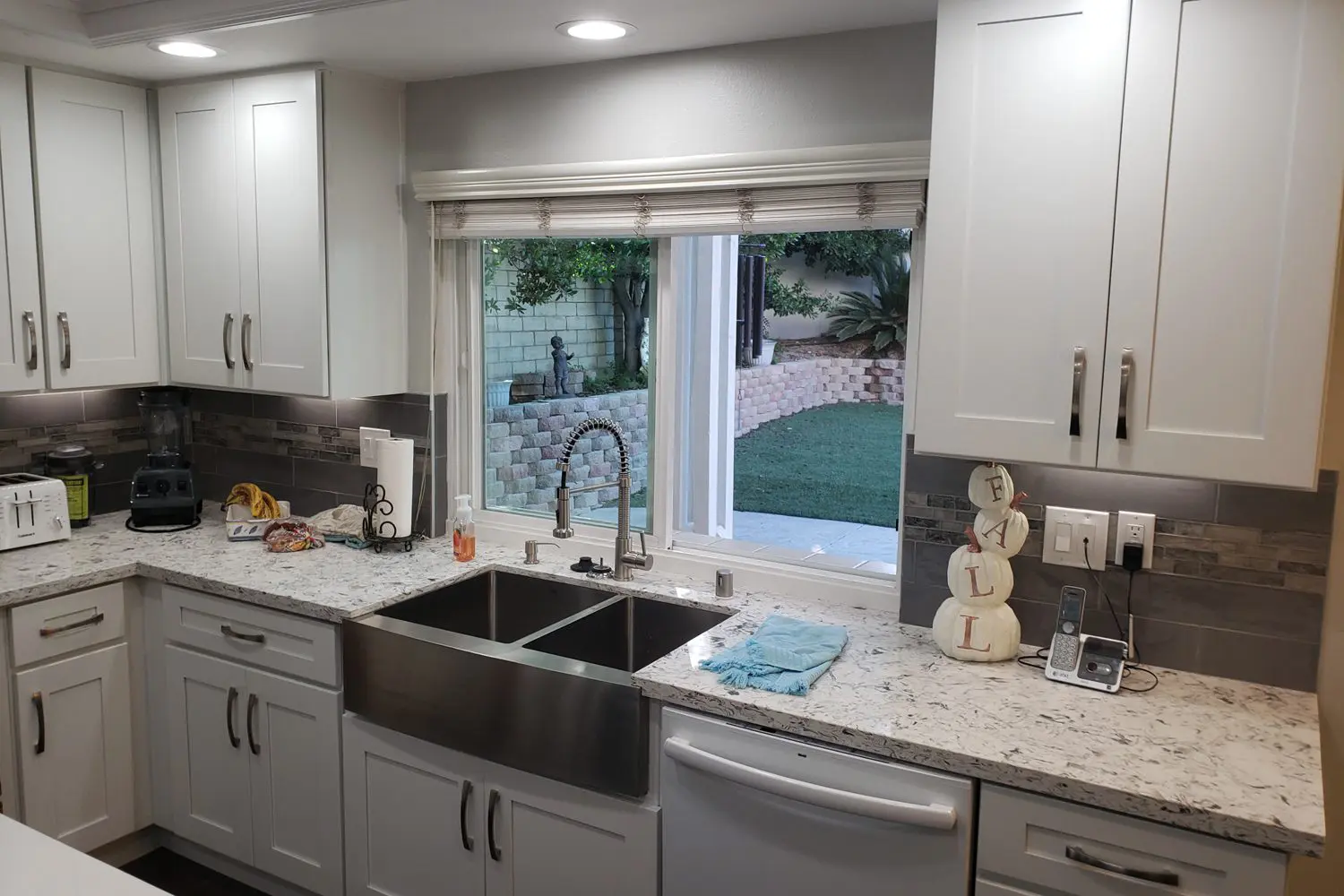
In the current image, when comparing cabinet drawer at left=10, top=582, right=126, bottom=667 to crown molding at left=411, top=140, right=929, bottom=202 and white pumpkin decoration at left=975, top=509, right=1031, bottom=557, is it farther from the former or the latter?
white pumpkin decoration at left=975, top=509, right=1031, bottom=557

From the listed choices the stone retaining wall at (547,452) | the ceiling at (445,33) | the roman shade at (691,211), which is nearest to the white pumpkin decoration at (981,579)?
the roman shade at (691,211)

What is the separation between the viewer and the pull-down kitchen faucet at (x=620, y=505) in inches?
102

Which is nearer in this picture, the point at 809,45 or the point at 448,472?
the point at 809,45

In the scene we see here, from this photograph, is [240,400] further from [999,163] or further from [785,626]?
[999,163]

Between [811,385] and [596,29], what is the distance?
106 centimetres

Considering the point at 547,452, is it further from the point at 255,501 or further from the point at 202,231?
the point at 202,231

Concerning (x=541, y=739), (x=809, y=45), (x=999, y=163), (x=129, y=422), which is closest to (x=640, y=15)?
(x=809, y=45)

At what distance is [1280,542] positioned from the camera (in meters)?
1.97

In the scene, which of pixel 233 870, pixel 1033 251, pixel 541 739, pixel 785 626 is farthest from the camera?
pixel 233 870

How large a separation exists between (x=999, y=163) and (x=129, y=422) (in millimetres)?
3090

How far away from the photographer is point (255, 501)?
3.21m

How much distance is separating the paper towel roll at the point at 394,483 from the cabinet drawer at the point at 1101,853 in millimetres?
1920

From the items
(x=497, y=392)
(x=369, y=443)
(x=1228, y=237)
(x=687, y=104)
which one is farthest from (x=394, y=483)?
(x=1228, y=237)

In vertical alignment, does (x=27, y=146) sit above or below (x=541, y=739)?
above
